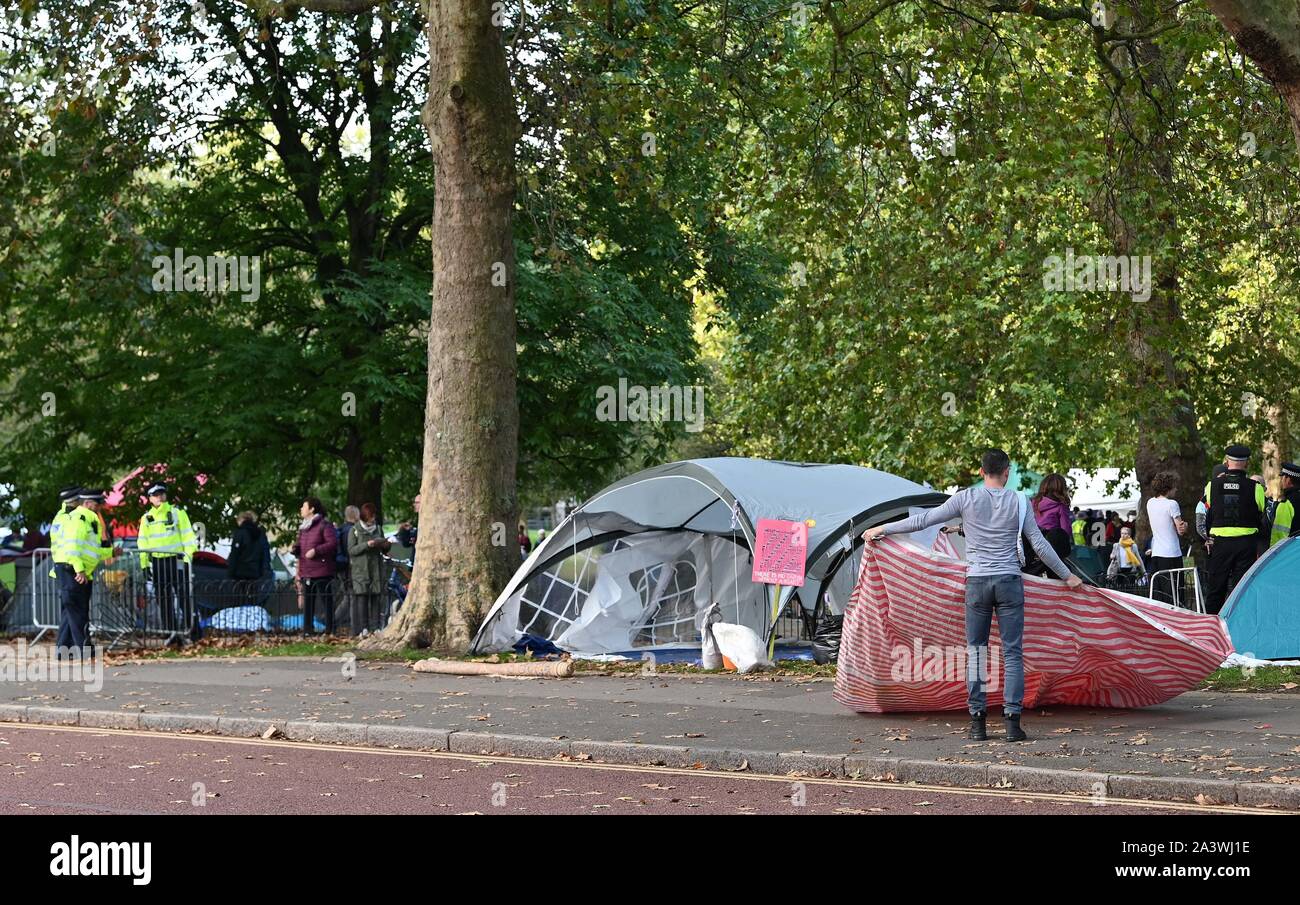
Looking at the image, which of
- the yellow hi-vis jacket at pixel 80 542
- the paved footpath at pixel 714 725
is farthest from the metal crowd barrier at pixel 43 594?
the paved footpath at pixel 714 725

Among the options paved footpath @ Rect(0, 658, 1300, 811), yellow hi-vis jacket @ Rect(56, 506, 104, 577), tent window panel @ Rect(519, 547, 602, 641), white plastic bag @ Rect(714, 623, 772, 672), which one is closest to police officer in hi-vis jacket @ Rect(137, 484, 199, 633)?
yellow hi-vis jacket @ Rect(56, 506, 104, 577)

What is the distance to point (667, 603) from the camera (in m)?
18.9

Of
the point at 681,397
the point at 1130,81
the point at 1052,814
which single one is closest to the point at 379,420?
the point at 681,397

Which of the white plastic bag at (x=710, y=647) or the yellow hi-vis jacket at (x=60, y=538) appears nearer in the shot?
the white plastic bag at (x=710, y=647)

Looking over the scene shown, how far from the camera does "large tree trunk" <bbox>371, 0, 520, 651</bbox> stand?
17.4 metres

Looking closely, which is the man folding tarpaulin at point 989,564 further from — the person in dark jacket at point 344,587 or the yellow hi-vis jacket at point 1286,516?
the person in dark jacket at point 344,587

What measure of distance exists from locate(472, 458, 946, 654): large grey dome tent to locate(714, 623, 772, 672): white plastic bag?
1.20 meters

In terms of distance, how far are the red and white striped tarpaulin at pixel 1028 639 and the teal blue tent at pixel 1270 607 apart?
395cm

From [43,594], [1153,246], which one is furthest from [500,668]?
[1153,246]

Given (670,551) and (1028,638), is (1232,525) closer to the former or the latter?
(670,551)

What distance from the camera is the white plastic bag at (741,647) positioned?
16078 millimetres

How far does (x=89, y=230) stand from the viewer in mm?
22062

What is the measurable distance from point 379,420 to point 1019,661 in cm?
1485

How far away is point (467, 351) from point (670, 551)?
340 cm
